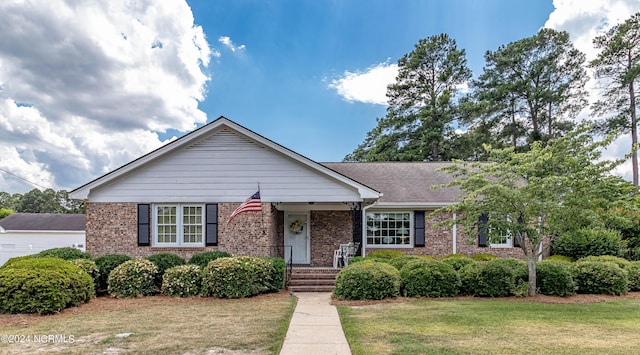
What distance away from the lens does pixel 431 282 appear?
33.7ft

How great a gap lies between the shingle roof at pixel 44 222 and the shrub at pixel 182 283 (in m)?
23.7

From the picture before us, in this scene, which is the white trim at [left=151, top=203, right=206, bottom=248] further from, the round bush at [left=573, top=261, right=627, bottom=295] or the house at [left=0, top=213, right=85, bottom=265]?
the house at [left=0, top=213, right=85, bottom=265]

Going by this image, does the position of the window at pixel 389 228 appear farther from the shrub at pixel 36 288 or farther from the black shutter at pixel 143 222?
the shrub at pixel 36 288

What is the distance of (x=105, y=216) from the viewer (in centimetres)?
1327

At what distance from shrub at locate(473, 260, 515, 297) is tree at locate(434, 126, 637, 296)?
71 cm

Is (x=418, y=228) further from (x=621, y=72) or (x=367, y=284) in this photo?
(x=621, y=72)

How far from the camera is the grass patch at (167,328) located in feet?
19.2

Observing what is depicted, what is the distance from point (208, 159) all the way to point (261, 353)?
9064 mm

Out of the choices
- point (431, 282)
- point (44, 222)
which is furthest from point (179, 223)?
point (44, 222)

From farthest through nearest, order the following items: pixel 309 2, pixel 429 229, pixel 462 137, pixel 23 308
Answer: pixel 462 137, pixel 309 2, pixel 429 229, pixel 23 308

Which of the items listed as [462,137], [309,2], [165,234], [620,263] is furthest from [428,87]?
[165,234]

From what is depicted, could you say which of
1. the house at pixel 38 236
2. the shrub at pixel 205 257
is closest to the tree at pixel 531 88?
the shrub at pixel 205 257

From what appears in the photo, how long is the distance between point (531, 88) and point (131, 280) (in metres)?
32.8

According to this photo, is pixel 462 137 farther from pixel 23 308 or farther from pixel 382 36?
pixel 23 308
